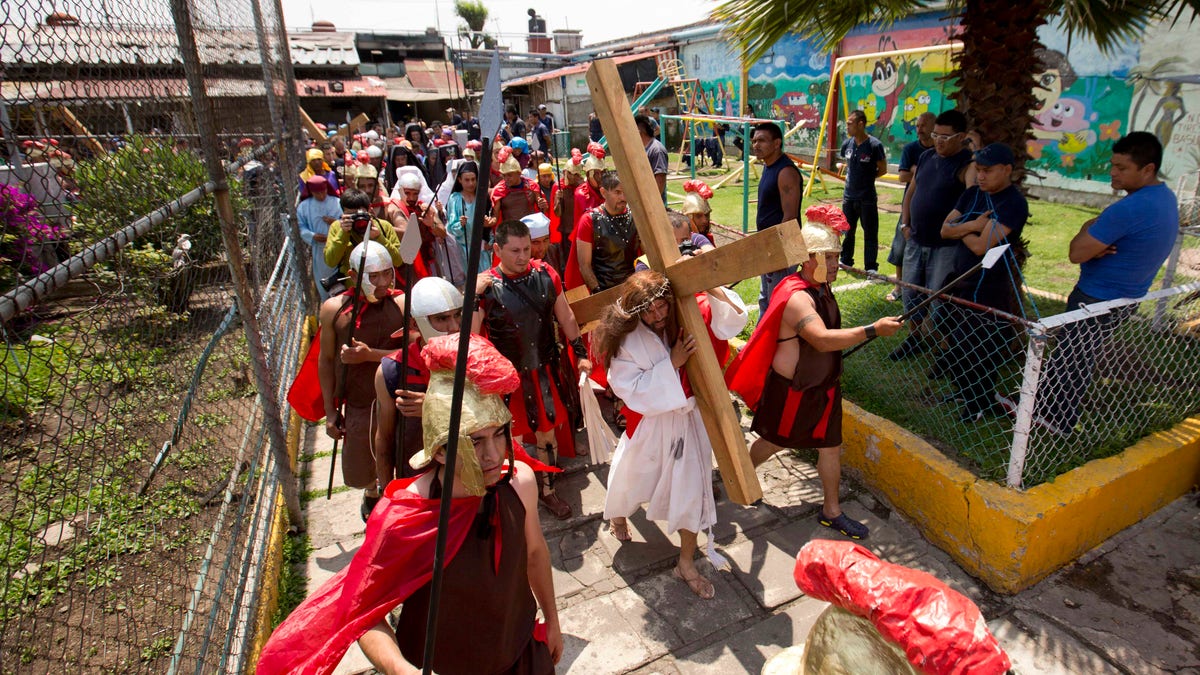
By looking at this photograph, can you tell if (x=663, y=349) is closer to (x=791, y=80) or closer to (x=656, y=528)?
(x=656, y=528)

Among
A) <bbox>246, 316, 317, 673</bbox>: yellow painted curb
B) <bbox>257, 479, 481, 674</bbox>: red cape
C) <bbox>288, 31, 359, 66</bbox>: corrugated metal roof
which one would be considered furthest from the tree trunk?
<bbox>288, 31, 359, 66</bbox>: corrugated metal roof

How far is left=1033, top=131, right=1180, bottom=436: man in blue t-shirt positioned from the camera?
3.64m

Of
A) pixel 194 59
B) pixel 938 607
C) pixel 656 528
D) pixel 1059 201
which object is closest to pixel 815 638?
pixel 938 607

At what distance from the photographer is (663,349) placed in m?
3.21

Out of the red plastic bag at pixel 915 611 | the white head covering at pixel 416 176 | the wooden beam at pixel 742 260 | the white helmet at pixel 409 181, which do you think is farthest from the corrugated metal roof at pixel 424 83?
the red plastic bag at pixel 915 611

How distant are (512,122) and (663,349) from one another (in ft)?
52.8

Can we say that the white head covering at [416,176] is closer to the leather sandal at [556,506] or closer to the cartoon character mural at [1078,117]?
the leather sandal at [556,506]

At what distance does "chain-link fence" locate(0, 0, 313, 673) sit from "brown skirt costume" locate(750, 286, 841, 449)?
2.77 meters

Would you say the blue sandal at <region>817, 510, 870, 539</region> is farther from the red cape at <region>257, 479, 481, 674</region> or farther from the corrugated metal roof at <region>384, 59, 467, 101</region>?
the corrugated metal roof at <region>384, 59, 467, 101</region>

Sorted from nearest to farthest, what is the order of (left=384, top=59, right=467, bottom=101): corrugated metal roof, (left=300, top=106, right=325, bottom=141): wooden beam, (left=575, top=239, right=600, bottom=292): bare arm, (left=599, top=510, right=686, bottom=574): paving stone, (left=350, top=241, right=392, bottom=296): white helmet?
(left=350, top=241, right=392, bottom=296): white helmet < (left=599, top=510, right=686, bottom=574): paving stone < (left=575, top=239, right=600, bottom=292): bare arm < (left=300, top=106, right=325, bottom=141): wooden beam < (left=384, top=59, right=467, bottom=101): corrugated metal roof

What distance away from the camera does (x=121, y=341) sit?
2445 millimetres

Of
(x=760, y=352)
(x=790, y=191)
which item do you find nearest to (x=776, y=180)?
(x=790, y=191)

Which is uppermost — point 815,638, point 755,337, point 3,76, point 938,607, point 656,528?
point 3,76

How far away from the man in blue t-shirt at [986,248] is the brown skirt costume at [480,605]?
10.9 feet
